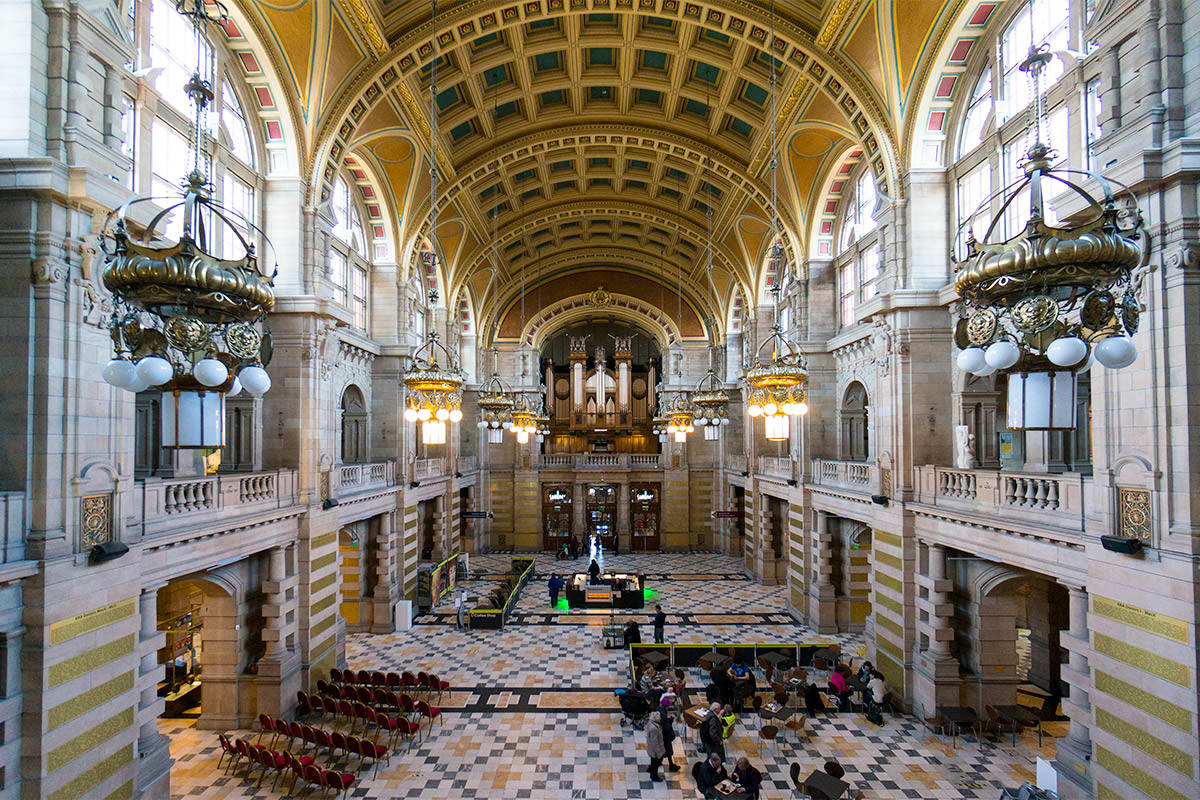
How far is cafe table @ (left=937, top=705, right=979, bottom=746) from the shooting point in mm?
10859

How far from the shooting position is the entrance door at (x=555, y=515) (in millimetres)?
31109

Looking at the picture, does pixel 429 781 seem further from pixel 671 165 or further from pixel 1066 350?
pixel 671 165

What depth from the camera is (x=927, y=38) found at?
459 inches

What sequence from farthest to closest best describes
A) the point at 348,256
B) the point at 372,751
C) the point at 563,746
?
the point at 348,256 < the point at 563,746 < the point at 372,751

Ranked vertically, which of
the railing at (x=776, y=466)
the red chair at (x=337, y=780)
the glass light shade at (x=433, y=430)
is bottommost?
the red chair at (x=337, y=780)

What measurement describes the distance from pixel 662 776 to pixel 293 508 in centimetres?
811

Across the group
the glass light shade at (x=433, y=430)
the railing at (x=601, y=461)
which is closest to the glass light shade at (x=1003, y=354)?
the glass light shade at (x=433, y=430)

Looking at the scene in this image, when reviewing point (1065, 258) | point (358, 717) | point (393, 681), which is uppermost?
point (1065, 258)

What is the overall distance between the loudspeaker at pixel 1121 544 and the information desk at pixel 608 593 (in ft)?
48.0

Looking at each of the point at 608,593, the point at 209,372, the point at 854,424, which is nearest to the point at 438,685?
the point at 608,593

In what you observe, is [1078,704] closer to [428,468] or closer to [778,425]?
[778,425]

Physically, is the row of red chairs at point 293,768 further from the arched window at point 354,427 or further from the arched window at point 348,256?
the arched window at point 348,256

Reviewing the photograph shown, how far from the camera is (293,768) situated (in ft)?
30.2

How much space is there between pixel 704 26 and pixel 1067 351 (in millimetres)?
12106
